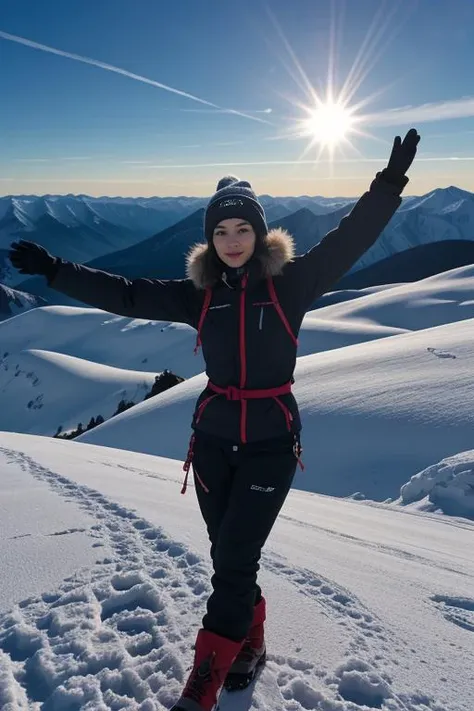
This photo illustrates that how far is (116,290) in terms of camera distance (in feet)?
9.70

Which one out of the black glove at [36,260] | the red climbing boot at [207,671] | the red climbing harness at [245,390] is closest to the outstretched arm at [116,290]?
the black glove at [36,260]

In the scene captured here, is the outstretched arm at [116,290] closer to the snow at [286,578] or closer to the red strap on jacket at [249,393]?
the red strap on jacket at [249,393]

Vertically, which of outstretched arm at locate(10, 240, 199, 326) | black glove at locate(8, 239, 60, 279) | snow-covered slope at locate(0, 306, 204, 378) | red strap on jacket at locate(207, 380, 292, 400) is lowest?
snow-covered slope at locate(0, 306, 204, 378)

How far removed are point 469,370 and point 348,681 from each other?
10.2 meters

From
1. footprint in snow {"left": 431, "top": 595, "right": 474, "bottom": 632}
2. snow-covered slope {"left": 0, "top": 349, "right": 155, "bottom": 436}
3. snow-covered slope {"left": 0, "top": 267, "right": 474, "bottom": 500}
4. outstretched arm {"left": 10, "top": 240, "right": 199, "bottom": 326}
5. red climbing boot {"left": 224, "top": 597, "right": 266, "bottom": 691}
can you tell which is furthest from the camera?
snow-covered slope {"left": 0, "top": 349, "right": 155, "bottom": 436}

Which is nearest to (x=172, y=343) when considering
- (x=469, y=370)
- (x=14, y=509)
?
(x=469, y=370)

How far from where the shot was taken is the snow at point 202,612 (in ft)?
7.94

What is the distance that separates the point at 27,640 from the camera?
2.71 m

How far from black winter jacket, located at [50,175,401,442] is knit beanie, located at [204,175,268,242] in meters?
0.09

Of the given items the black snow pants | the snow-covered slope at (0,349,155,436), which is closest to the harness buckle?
the black snow pants

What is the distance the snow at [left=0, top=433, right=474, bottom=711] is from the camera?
242 centimetres

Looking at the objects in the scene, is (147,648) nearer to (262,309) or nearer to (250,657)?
(250,657)

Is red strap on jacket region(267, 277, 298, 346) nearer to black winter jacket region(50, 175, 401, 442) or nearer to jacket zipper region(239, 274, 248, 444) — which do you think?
black winter jacket region(50, 175, 401, 442)

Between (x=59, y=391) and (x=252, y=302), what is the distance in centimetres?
5115
